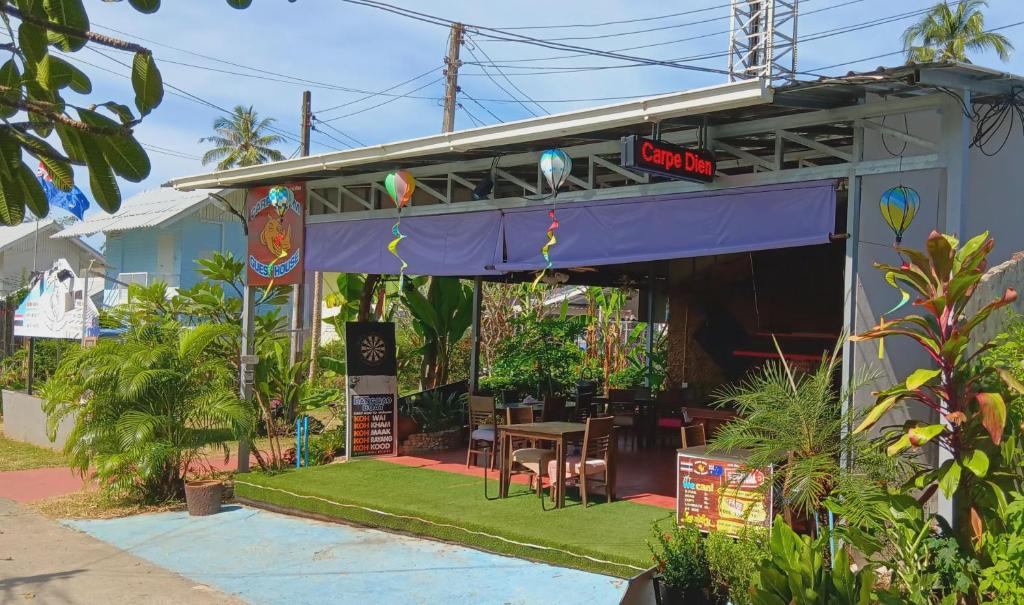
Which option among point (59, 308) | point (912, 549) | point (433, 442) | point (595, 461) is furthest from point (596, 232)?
point (59, 308)

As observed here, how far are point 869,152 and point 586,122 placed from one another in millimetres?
2201

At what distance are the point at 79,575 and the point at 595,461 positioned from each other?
461 centimetres

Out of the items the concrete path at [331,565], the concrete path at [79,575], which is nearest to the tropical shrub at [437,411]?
the concrete path at [331,565]

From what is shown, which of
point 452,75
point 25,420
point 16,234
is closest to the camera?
point 25,420

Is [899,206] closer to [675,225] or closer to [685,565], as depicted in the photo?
[675,225]

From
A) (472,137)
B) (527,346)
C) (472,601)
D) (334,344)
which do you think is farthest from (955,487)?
(334,344)

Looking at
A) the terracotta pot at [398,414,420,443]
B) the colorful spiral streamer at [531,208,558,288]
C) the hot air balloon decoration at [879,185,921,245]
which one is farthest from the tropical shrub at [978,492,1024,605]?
the terracotta pot at [398,414,420,443]

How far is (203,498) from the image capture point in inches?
385

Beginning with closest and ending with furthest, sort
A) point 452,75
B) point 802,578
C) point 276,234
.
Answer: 1. point 802,578
2. point 276,234
3. point 452,75

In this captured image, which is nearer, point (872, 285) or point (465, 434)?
point (872, 285)

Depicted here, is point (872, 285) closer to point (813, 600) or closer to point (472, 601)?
point (813, 600)

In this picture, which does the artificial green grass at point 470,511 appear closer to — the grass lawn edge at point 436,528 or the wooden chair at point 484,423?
the grass lawn edge at point 436,528

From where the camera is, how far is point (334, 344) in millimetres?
21875

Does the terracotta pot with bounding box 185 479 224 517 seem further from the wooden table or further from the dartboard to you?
the wooden table
